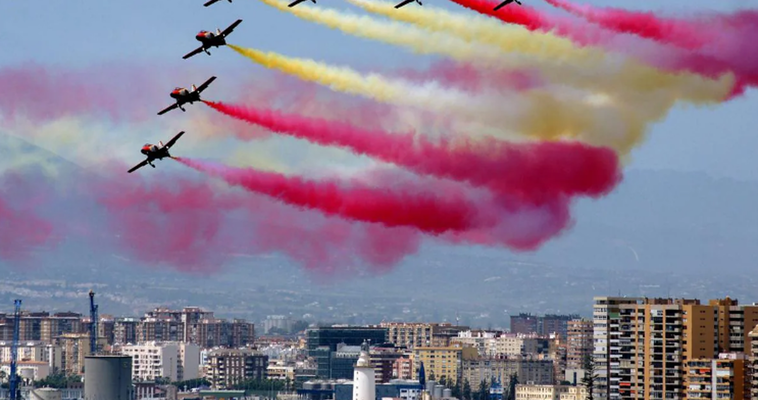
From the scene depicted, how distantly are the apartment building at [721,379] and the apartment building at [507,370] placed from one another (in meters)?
90.6

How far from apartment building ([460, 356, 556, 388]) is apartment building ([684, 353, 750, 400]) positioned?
297ft

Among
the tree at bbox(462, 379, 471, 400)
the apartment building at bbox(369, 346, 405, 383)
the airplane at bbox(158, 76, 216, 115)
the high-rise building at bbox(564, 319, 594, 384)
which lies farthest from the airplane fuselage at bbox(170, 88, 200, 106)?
the apartment building at bbox(369, 346, 405, 383)

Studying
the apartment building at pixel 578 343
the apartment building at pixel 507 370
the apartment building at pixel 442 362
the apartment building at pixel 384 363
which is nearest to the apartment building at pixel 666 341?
the apartment building at pixel 578 343

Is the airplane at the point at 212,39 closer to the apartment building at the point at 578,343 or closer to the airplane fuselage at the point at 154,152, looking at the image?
the airplane fuselage at the point at 154,152

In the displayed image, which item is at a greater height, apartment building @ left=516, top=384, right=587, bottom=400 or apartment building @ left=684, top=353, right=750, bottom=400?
apartment building @ left=684, top=353, right=750, bottom=400

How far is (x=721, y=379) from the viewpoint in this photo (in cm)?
8450

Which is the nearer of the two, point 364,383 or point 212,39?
point 212,39

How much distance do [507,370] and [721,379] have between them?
9789 centimetres

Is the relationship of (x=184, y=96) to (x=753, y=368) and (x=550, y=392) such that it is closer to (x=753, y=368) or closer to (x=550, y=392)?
(x=753, y=368)

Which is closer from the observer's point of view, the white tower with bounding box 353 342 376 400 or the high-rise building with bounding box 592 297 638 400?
the high-rise building with bounding box 592 297 638 400

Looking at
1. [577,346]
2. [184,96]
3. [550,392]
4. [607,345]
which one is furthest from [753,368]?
[577,346]

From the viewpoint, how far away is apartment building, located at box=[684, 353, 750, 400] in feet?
276

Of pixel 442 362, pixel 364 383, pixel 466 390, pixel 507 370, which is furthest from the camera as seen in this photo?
pixel 442 362

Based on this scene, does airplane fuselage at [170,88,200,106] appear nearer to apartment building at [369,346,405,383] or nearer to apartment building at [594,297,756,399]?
apartment building at [594,297,756,399]
